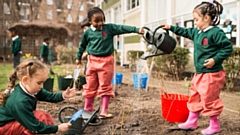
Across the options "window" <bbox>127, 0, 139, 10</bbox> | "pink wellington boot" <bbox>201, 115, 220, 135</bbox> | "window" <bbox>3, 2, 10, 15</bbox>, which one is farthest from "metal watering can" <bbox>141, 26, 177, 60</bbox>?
"window" <bbox>3, 2, 10, 15</bbox>

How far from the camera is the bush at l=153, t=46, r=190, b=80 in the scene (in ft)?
23.6

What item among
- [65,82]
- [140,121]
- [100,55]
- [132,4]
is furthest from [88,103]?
[132,4]

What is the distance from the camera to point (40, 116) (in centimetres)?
211

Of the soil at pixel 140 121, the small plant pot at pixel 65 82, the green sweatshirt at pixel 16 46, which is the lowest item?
the soil at pixel 140 121

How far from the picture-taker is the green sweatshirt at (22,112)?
1849 mm

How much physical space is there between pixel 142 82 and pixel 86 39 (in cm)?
269

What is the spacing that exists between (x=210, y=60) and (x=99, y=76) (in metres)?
1.37

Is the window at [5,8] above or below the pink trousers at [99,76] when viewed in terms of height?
above

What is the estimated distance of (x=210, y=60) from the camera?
2.59 meters

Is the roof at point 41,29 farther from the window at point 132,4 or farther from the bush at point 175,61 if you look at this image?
the bush at point 175,61

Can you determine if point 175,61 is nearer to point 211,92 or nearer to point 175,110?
point 175,110

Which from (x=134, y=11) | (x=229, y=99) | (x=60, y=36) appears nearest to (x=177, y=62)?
(x=229, y=99)

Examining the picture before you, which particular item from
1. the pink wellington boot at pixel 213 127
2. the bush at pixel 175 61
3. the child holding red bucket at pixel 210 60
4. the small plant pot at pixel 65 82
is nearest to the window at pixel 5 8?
the bush at pixel 175 61

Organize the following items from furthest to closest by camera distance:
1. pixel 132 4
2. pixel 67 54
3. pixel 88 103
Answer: pixel 67 54 < pixel 132 4 < pixel 88 103
